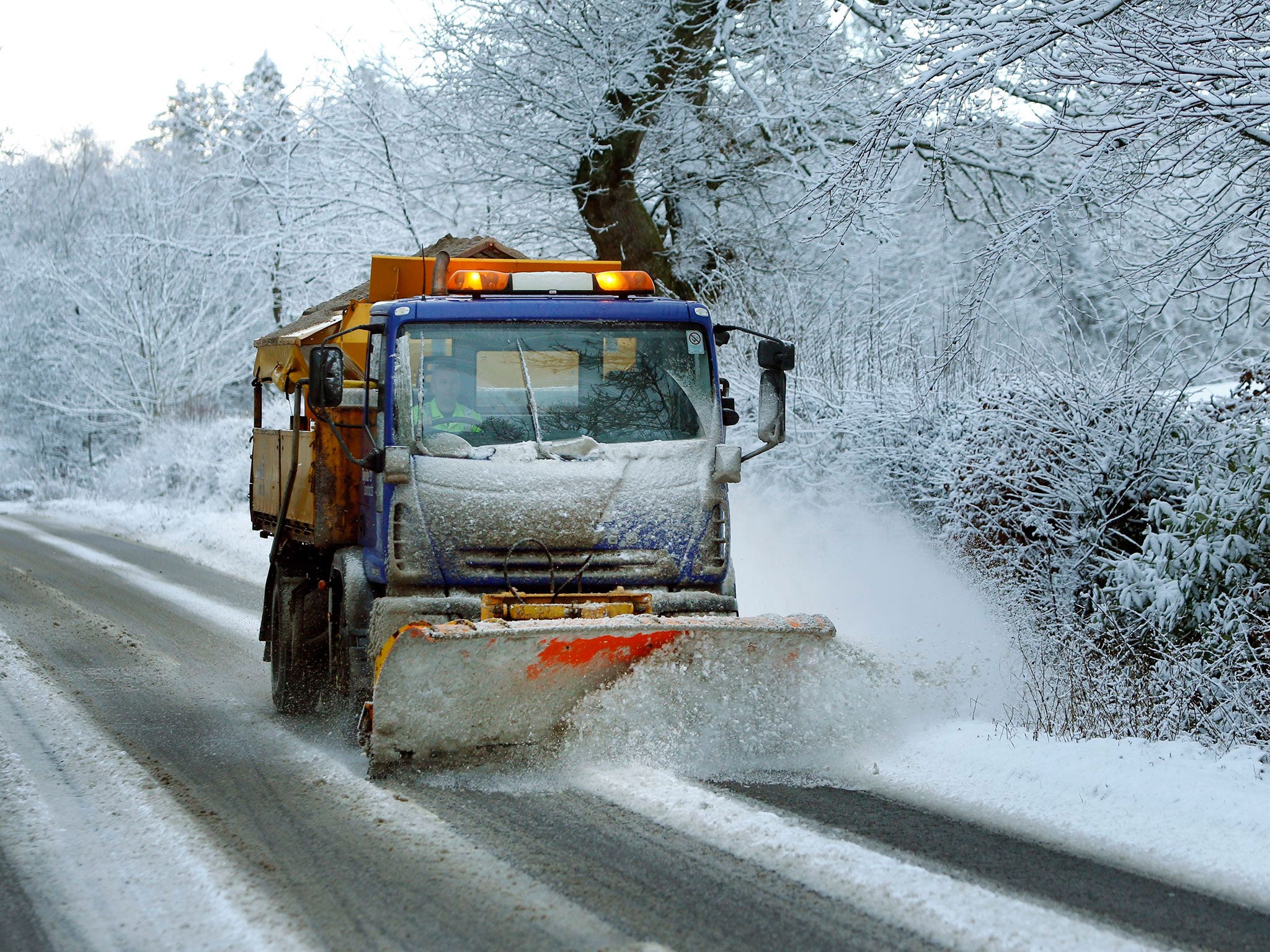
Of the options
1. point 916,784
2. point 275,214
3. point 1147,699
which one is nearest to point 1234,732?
point 1147,699

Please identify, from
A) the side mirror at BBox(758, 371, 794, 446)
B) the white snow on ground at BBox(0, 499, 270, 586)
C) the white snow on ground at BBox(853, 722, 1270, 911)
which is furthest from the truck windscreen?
the white snow on ground at BBox(0, 499, 270, 586)

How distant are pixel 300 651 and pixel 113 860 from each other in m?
2.92

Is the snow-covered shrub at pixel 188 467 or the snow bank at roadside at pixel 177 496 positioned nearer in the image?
the snow bank at roadside at pixel 177 496

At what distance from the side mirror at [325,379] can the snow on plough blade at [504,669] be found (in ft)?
4.03

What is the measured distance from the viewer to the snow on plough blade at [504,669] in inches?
205

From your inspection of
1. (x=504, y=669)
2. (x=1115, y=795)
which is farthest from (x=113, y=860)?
(x=1115, y=795)

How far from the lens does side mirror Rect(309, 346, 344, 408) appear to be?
5.98 meters

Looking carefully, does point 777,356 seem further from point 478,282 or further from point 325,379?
point 325,379

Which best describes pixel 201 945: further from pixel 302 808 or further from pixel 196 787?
pixel 196 787

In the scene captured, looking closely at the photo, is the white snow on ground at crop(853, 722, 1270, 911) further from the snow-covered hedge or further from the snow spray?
the snow-covered hedge

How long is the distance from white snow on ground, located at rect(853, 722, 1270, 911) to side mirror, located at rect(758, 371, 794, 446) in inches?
66.4

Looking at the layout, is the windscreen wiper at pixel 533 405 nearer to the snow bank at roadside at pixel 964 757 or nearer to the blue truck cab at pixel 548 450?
the blue truck cab at pixel 548 450

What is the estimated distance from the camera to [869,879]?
4.01 meters

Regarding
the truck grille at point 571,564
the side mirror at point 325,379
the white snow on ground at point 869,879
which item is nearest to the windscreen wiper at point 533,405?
the truck grille at point 571,564
